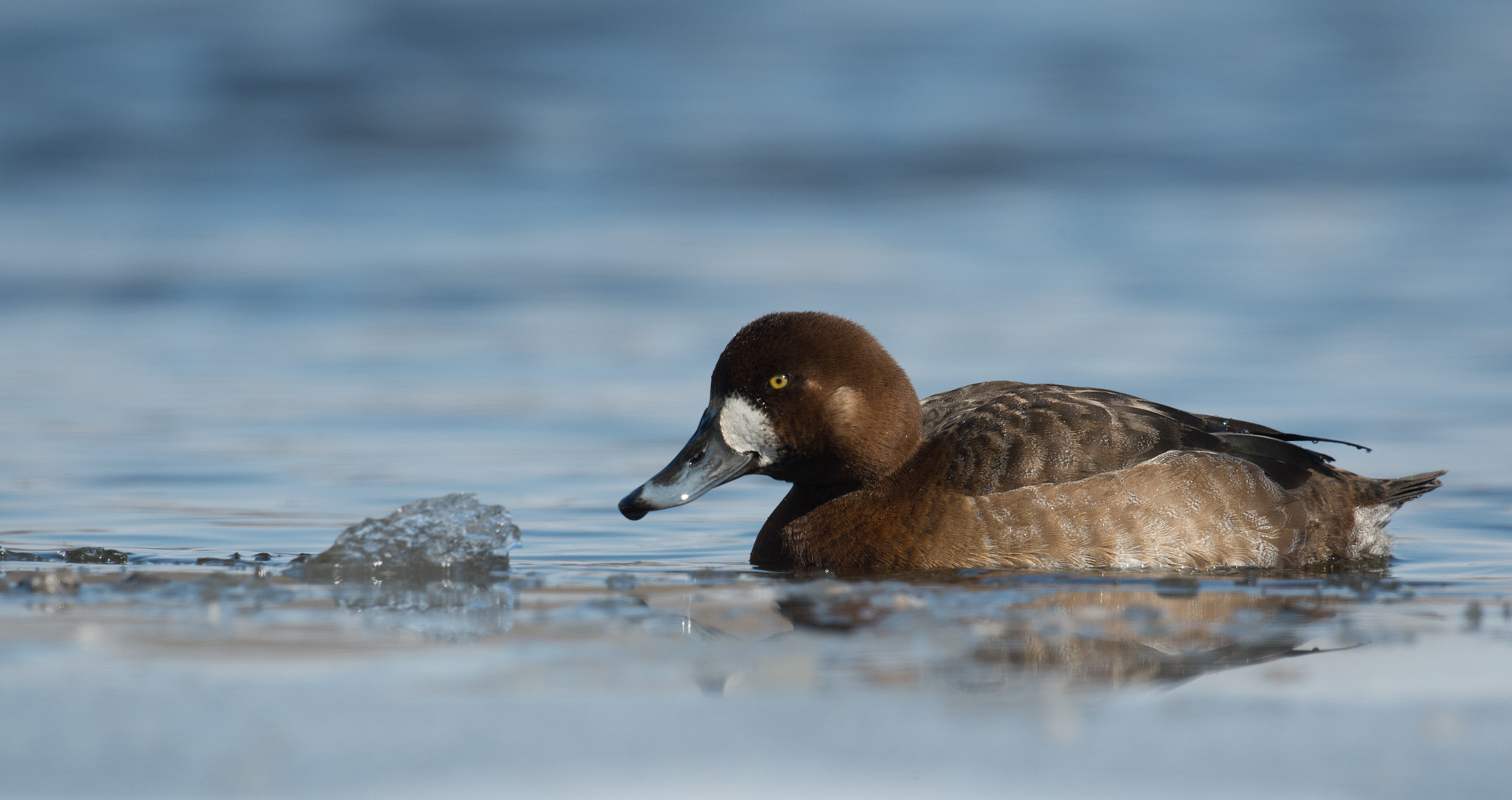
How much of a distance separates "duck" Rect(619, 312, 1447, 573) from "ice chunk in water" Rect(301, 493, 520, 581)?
1.64 feet

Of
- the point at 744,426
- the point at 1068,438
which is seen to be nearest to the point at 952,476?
the point at 1068,438

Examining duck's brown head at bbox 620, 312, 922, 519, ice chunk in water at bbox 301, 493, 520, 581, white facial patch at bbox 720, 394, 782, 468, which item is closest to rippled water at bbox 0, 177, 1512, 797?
ice chunk in water at bbox 301, 493, 520, 581

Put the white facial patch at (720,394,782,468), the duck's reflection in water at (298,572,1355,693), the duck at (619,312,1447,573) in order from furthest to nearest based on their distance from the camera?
the white facial patch at (720,394,782,468)
the duck at (619,312,1447,573)
the duck's reflection in water at (298,572,1355,693)

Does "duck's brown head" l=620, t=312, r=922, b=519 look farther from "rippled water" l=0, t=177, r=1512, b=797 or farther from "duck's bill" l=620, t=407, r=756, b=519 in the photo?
"rippled water" l=0, t=177, r=1512, b=797

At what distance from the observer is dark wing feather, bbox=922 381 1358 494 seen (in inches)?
236

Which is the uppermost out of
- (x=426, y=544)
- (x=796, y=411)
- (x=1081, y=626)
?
(x=796, y=411)

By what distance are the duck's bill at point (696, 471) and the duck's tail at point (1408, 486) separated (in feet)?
8.29

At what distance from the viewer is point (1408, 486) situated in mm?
6684

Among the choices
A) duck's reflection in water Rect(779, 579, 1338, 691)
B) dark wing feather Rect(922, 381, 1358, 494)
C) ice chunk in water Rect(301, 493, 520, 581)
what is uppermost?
dark wing feather Rect(922, 381, 1358, 494)

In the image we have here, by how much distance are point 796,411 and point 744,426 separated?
19 centimetres

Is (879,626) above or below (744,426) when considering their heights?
below

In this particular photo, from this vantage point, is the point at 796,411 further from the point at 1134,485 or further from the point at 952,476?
the point at 1134,485

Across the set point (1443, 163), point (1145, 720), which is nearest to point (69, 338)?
point (1145, 720)

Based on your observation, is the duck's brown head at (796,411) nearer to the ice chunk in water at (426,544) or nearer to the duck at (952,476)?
the duck at (952,476)
